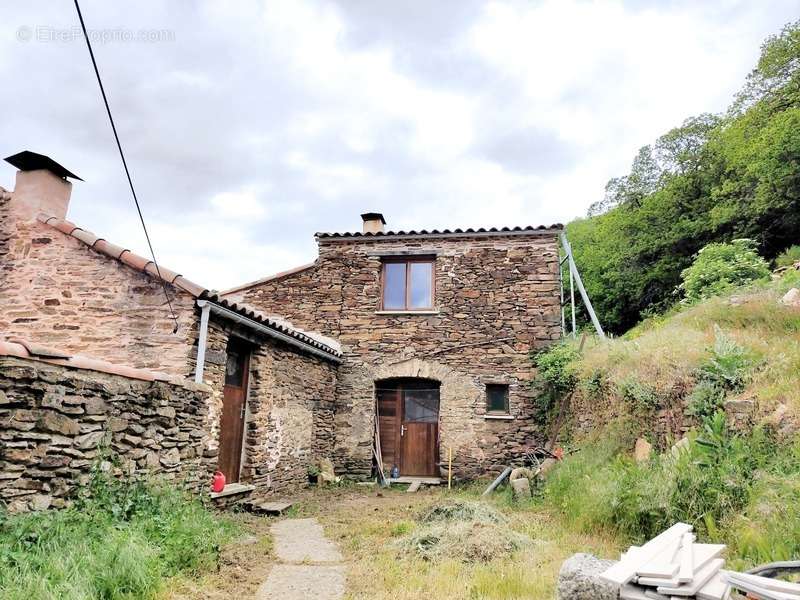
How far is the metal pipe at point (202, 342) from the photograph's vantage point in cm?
601

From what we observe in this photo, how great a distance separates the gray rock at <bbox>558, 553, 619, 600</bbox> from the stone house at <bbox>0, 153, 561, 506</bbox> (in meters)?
4.42

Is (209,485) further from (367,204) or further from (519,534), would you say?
(367,204)

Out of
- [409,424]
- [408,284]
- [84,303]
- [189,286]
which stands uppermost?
[408,284]

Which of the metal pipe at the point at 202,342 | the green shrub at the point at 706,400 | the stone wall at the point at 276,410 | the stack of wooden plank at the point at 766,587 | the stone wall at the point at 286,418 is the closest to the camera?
the stack of wooden plank at the point at 766,587

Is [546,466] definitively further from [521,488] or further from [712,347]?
[712,347]

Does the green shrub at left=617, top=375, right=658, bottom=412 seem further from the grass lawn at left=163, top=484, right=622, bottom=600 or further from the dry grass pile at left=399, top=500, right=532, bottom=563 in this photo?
the dry grass pile at left=399, top=500, right=532, bottom=563

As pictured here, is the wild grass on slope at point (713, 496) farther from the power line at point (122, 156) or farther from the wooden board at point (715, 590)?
the power line at point (122, 156)

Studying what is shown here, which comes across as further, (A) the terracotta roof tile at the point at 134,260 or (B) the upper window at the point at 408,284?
(B) the upper window at the point at 408,284


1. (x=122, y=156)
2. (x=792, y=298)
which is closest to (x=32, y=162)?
(x=122, y=156)

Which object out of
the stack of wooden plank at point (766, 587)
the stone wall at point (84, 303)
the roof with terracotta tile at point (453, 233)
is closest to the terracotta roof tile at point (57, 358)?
the stone wall at point (84, 303)

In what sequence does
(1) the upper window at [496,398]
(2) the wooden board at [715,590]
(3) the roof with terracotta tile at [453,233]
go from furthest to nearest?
(3) the roof with terracotta tile at [453,233] → (1) the upper window at [496,398] → (2) the wooden board at [715,590]

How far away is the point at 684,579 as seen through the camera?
2.40 m

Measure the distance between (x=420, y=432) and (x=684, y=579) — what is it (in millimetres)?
8171

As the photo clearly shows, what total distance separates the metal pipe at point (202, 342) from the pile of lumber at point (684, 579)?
4.87 metres
